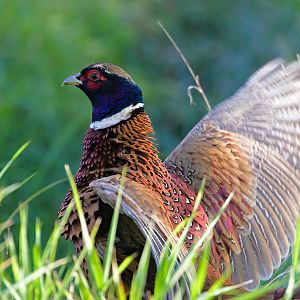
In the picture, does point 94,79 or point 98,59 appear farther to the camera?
point 98,59

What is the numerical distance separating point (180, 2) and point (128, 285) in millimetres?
5945

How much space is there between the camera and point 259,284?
4.51 meters

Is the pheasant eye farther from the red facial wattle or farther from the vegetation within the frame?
the vegetation

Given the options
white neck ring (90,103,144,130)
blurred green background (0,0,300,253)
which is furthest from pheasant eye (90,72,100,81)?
blurred green background (0,0,300,253)

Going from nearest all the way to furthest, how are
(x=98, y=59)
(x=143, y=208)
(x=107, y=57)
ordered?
(x=143, y=208) → (x=98, y=59) → (x=107, y=57)

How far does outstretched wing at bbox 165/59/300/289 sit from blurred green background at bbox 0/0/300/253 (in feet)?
4.71

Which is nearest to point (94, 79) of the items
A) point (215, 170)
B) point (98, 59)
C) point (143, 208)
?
point (215, 170)

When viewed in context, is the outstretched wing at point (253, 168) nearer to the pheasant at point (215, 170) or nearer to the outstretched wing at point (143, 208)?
the pheasant at point (215, 170)

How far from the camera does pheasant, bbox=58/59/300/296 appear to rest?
13.5 ft

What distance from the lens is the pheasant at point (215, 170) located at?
4.10m

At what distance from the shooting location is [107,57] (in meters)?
8.48

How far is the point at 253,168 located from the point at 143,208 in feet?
2.90

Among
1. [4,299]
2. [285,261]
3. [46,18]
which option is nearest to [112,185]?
[4,299]

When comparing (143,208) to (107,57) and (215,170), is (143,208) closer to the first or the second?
(215,170)
